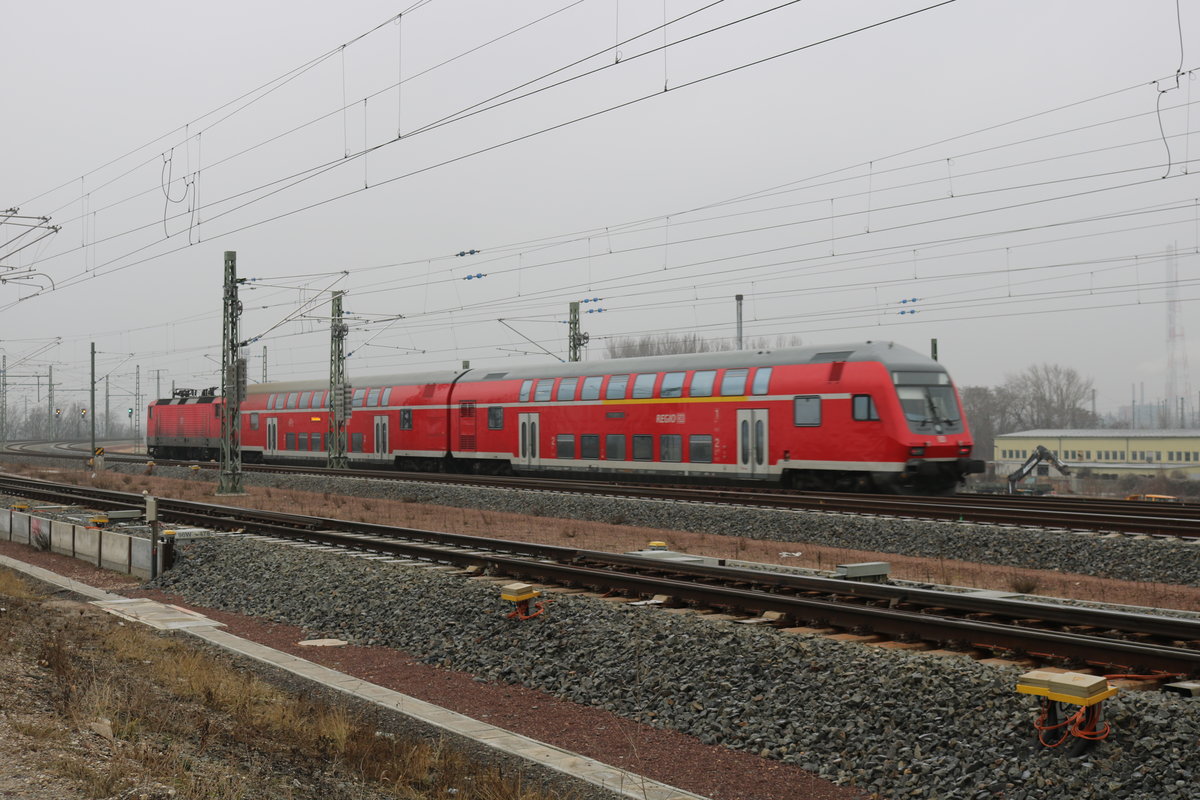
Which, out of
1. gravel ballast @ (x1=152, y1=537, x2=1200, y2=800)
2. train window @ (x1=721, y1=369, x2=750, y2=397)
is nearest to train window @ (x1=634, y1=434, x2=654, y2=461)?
train window @ (x1=721, y1=369, x2=750, y2=397)

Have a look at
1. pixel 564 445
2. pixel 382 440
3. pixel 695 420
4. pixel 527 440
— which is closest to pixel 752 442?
pixel 695 420

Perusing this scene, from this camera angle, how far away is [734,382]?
27.2 m

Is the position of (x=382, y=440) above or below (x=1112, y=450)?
above

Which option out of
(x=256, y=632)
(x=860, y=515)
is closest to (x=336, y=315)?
(x=860, y=515)

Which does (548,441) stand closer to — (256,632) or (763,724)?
(256,632)

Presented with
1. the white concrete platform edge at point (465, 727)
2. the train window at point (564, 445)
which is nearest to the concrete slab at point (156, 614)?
the white concrete platform edge at point (465, 727)

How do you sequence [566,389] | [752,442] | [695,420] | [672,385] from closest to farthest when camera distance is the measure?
[752,442]
[695,420]
[672,385]
[566,389]

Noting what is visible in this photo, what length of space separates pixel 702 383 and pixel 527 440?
324 inches

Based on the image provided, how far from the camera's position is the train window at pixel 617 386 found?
30.5 metres

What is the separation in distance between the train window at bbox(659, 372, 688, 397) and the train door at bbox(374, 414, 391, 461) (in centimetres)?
1598

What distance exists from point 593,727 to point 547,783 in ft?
5.20

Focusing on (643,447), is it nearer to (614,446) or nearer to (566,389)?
(614,446)

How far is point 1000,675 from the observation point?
802cm

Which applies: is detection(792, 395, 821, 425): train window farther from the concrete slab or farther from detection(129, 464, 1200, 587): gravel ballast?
the concrete slab
